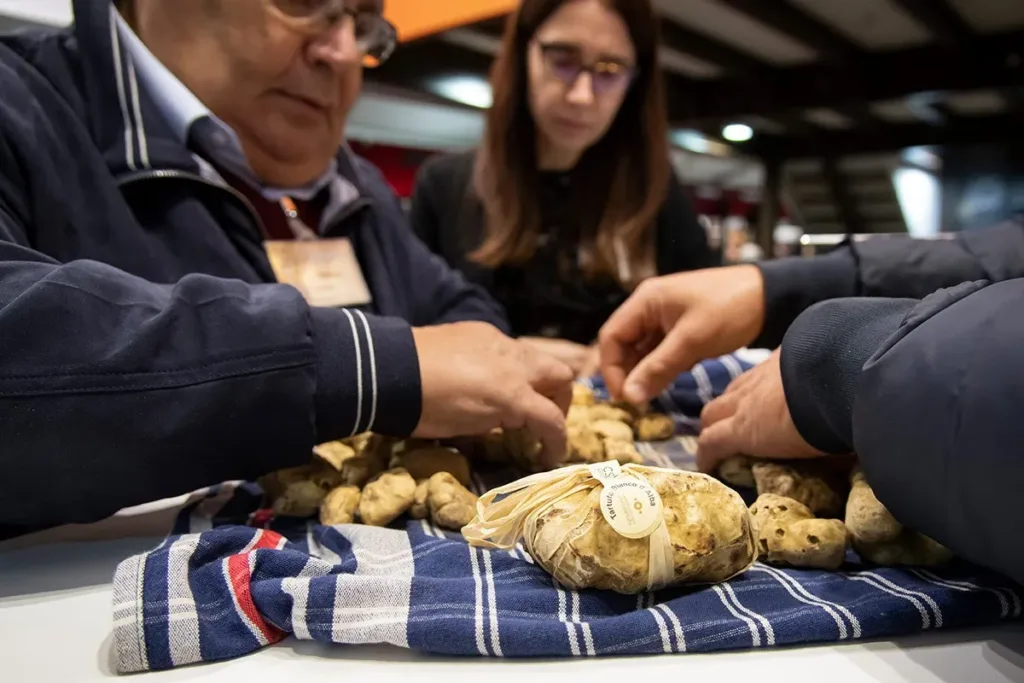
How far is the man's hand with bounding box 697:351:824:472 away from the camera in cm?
54

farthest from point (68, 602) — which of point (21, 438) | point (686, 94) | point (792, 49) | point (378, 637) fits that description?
point (686, 94)

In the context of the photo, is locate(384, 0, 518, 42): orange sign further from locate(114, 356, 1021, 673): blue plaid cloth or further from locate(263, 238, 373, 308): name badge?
locate(114, 356, 1021, 673): blue plaid cloth

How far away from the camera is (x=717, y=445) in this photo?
1.98ft

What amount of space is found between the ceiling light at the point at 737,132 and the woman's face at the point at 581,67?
2374mm

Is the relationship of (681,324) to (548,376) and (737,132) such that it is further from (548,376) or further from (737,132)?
(737,132)

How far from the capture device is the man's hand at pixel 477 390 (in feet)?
1.84

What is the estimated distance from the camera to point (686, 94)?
10.5 feet

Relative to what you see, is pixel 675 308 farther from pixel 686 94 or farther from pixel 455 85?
pixel 686 94

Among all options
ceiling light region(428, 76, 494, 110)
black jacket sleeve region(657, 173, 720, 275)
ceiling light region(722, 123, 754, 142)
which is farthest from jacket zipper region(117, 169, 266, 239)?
ceiling light region(722, 123, 754, 142)

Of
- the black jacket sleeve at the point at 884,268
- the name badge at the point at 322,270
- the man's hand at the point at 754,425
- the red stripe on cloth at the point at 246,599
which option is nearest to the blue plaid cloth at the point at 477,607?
the red stripe on cloth at the point at 246,599

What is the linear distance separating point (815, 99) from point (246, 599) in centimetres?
294

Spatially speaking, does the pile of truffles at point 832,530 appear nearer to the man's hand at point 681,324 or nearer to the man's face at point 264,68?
the man's hand at point 681,324

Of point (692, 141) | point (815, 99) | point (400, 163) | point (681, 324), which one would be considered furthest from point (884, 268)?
point (692, 141)

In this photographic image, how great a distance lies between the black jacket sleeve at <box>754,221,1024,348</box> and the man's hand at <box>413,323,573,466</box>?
26 cm
